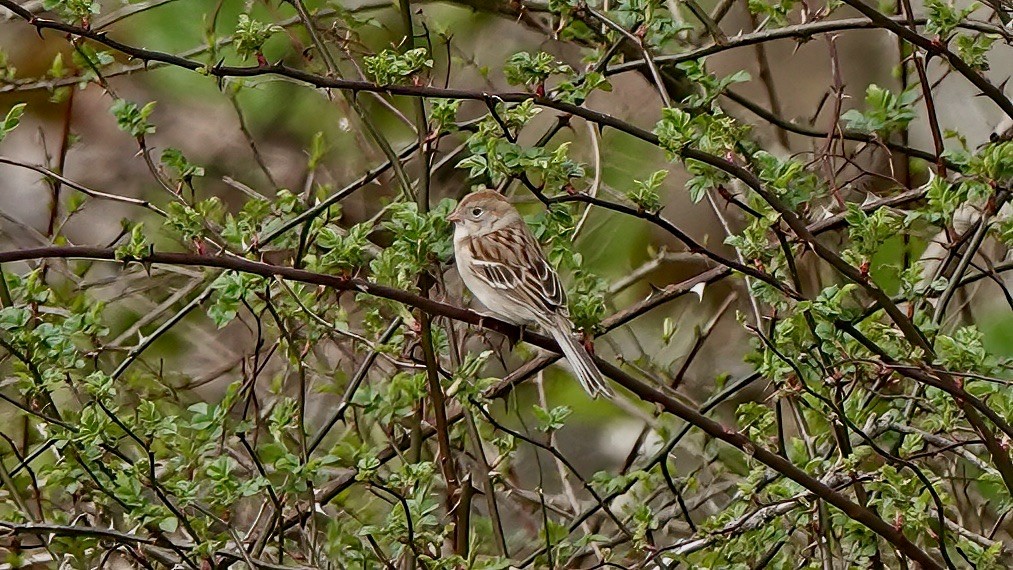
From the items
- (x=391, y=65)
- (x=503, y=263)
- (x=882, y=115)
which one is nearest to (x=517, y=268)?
(x=503, y=263)

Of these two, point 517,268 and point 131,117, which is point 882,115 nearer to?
point 517,268

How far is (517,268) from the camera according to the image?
14.5ft

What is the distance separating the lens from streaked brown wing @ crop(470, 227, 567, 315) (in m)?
4.05

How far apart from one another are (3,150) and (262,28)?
3.97 metres

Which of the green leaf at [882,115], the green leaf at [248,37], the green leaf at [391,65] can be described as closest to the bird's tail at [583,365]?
the green leaf at [391,65]

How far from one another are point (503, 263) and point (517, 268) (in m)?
0.06

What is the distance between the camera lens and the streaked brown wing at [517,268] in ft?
13.3

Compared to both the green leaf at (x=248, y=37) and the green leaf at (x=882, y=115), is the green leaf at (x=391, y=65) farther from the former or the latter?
the green leaf at (x=882, y=115)

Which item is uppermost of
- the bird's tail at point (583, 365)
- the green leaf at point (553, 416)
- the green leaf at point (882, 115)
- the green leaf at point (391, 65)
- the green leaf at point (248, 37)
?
the green leaf at point (248, 37)

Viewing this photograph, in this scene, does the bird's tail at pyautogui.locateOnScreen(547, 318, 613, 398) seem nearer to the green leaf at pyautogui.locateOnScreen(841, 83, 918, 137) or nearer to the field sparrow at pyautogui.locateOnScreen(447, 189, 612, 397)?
the field sparrow at pyautogui.locateOnScreen(447, 189, 612, 397)

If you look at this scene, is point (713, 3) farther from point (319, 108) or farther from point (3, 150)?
point (3, 150)

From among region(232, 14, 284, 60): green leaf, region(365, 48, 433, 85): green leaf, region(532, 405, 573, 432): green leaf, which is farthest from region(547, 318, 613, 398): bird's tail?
region(232, 14, 284, 60): green leaf

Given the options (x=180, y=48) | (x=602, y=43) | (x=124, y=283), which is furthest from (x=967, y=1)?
(x=124, y=283)

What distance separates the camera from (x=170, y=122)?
630cm
